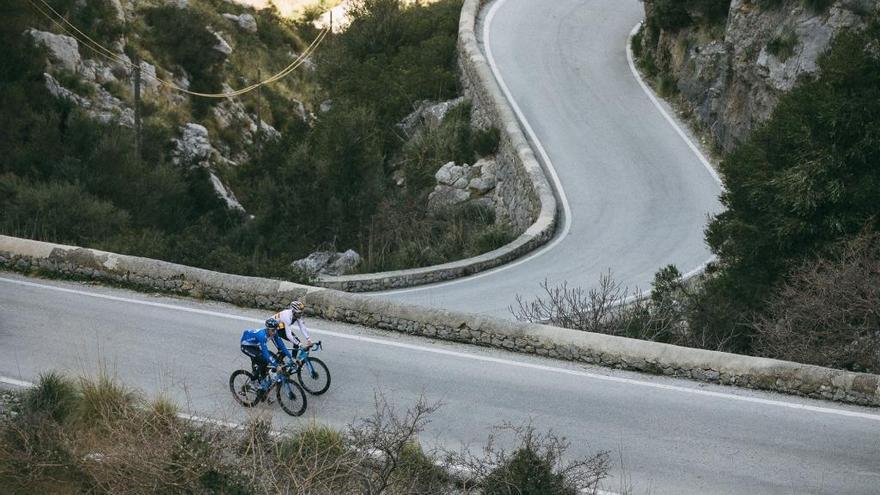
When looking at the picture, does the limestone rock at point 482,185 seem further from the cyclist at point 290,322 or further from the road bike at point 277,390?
the road bike at point 277,390

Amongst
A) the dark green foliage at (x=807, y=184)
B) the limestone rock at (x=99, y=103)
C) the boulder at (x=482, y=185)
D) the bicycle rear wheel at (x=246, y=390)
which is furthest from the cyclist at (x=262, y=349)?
the limestone rock at (x=99, y=103)

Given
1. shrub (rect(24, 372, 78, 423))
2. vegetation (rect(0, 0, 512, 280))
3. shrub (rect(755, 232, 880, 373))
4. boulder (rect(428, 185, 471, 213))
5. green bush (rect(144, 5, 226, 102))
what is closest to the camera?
shrub (rect(24, 372, 78, 423))

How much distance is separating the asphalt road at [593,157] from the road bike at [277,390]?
25.0ft

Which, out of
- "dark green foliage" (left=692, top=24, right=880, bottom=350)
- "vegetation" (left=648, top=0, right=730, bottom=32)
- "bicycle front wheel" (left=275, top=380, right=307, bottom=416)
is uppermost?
"vegetation" (left=648, top=0, right=730, bottom=32)

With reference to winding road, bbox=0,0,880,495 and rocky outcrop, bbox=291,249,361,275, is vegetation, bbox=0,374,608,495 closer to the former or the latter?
winding road, bbox=0,0,880,495

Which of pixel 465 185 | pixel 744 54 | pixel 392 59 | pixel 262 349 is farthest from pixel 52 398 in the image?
pixel 392 59

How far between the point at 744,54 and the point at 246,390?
19.7 meters

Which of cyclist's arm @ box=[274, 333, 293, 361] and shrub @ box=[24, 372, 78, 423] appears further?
cyclist's arm @ box=[274, 333, 293, 361]

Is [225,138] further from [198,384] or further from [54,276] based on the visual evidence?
[198,384]

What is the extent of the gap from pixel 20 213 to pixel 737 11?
19224 millimetres

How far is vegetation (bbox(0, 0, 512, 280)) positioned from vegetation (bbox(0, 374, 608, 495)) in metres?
7.09

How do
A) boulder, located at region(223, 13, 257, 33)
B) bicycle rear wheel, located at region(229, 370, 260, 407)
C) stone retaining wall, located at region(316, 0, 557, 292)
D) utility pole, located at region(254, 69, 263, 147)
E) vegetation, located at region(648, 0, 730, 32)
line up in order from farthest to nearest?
1. boulder, located at region(223, 13, 257, 33)
2. utility pole, located at region(254, 69, 263, 147)
3. vegetation, located at region(648, 0, 730, 32)
4. stone retaining wall, located at region(316, 0, 557, 292)
5. bicycle rear wheel, located at region(229, 370, 260, 407)

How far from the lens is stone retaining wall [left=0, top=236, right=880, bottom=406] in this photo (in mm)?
10000

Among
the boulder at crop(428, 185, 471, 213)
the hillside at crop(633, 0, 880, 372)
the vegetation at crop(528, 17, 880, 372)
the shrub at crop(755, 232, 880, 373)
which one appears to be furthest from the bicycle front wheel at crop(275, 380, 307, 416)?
the boulder at crop(428, 185, 471, 213)
